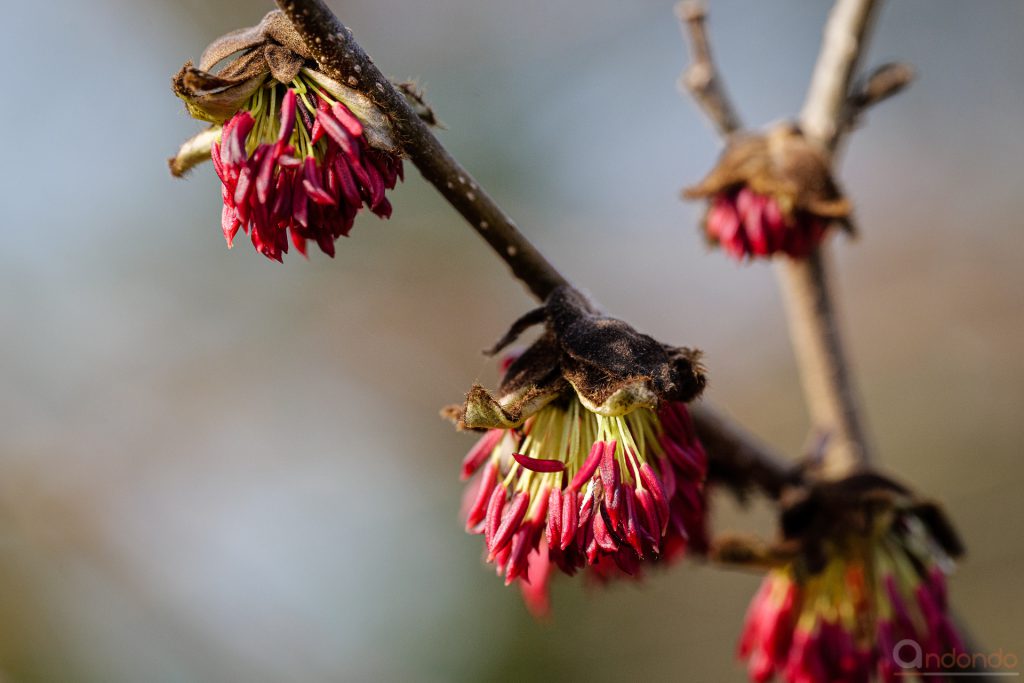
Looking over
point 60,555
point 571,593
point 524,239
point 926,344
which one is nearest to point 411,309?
point 571,593

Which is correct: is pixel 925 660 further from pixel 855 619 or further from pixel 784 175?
pixel 784 175

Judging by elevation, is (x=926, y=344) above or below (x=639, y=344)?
above

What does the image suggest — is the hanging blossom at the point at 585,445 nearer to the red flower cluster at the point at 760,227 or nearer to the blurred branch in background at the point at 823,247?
the red flower cluster at the point at 760,227

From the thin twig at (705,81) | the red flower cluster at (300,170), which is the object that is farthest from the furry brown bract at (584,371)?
the thin twig at (705,81)

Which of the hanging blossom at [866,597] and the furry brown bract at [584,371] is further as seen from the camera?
the hanging blossom at [866,597]

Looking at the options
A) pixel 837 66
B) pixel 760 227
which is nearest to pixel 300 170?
pixel 760 227

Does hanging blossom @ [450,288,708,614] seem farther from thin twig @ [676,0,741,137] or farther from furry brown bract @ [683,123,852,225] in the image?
thin twig @ [676,0,741,137]

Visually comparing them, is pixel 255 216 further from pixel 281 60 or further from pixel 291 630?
pixel 291 630
